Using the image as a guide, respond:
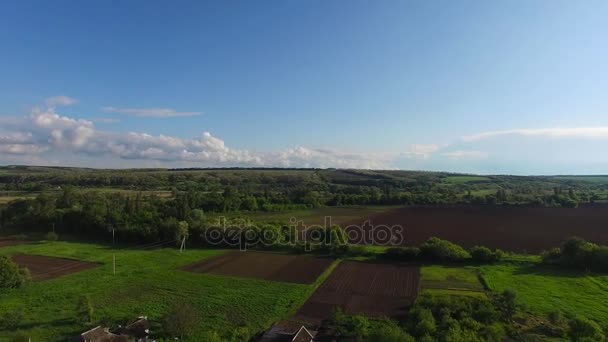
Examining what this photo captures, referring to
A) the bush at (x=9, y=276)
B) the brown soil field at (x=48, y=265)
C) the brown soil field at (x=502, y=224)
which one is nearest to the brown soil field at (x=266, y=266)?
the brown soil field at (x=48, y=265)

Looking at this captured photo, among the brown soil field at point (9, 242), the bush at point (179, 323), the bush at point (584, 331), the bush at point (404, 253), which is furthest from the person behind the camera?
the brown soil field at point (9, 242)

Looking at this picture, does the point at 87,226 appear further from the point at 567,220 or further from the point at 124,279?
the point at 567,220

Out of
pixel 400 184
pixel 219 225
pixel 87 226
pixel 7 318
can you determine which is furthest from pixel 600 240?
pixel 400 184

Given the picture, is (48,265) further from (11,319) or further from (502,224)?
(502,224)

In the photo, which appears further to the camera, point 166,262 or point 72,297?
point 166,262

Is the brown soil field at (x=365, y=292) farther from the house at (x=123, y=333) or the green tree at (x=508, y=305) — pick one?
the house at (x=123, y=333)

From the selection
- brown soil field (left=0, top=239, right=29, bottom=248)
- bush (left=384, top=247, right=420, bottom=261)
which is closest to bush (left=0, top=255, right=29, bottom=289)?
brown soil field (left=0, top=239, right=29, bottom=248)

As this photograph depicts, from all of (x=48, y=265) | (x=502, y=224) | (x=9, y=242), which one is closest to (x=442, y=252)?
(x=502, y=224)
